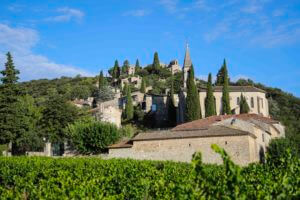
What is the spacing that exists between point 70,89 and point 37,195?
10416 centimetres

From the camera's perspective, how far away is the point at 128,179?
2031 centimetres

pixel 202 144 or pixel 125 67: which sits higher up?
pixel 125 67

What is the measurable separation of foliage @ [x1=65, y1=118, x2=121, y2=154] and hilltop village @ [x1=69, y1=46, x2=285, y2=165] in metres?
2.86

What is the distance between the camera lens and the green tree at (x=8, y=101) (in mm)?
44812

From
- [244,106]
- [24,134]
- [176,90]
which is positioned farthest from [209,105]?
[176,90]

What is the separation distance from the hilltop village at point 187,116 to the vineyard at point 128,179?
371 centimetres

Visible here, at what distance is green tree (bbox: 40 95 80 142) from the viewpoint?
2072 inches

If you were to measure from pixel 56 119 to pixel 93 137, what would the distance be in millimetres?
13036

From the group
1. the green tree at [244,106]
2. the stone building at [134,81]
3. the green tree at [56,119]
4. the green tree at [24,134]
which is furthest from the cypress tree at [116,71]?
the green tree at [56,119]

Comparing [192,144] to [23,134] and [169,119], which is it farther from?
[169,119]

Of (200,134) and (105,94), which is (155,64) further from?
(200,134)

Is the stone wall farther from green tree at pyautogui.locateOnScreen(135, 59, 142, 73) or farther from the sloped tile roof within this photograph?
green tree at pyautogui.locateOnScreen(135, 59, 142, 73)

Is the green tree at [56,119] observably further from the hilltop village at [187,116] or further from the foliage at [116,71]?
the foliage at [116,71]

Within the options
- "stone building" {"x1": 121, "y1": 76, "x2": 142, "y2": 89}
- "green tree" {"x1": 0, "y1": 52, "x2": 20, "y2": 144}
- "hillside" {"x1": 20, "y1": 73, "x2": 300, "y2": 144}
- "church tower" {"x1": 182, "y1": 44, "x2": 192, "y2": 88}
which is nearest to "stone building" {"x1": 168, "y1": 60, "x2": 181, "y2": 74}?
"hillside" {"x1": 20, "y1": 73, "x2": 300, "y2": 144}
